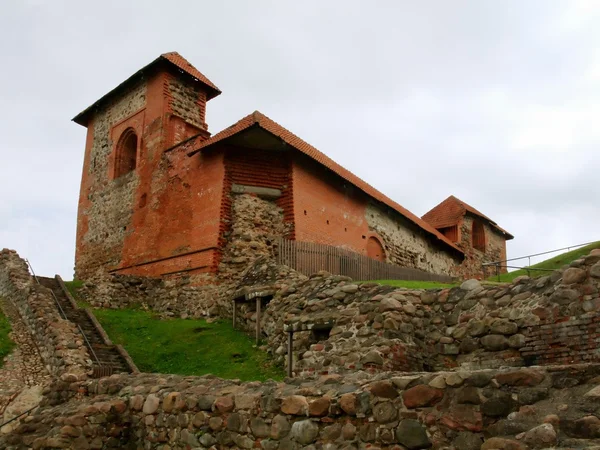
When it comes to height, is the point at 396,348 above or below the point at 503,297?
below

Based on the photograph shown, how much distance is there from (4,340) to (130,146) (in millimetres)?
11903

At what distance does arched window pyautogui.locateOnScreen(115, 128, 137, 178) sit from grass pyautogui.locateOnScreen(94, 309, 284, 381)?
A: 8.40 metres

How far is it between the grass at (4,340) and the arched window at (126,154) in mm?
9524

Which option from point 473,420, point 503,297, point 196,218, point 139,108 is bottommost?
point 473,420

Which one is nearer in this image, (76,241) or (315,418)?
(315,418)

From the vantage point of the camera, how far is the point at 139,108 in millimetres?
→ 22906

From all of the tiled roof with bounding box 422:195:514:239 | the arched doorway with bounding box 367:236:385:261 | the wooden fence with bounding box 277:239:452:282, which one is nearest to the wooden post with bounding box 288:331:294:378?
the wooden fence with bounding box 277:239:452:282

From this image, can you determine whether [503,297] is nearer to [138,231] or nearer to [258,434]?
[258,434]

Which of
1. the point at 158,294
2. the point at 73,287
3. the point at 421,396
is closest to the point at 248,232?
the point at 158,294

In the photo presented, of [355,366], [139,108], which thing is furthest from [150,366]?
[139,108]

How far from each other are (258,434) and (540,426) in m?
2.92

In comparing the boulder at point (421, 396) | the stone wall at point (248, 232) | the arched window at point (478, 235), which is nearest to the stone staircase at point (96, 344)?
the stone wall at point (248, 232)

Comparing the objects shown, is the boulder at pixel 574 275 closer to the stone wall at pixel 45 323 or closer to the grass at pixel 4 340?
the stone wall at pixel 45 323

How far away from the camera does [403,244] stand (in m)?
26.3
